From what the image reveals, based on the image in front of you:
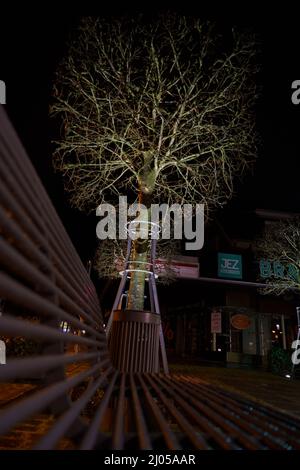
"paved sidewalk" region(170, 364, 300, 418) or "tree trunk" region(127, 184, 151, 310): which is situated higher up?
"tree trunk" region(127, 184, 151, 310)

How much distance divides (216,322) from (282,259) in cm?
510

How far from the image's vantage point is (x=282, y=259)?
1775 cm

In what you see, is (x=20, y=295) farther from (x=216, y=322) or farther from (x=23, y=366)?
(x=216, y=322)

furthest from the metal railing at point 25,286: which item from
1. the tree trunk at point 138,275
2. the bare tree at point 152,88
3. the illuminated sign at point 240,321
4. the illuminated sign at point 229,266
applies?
the illuminated sign at point 240,321

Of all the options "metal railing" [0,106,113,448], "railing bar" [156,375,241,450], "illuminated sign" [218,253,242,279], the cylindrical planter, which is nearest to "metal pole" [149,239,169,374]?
the cylindrical planter

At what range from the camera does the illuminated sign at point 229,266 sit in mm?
17000

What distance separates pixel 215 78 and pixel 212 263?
1123 centimetres

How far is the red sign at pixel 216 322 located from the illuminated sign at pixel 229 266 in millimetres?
3433

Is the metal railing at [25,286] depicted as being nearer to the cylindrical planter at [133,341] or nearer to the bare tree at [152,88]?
the cylindrical planter at [133,341]

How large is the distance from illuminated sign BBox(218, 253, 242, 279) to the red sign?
11.3 ft

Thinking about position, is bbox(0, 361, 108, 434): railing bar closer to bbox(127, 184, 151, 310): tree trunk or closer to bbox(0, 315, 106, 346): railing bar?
bbox(0, 315, 106, 346): railing bar

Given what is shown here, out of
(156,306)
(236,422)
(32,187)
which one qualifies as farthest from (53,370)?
(156,306)

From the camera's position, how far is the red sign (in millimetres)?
19172
